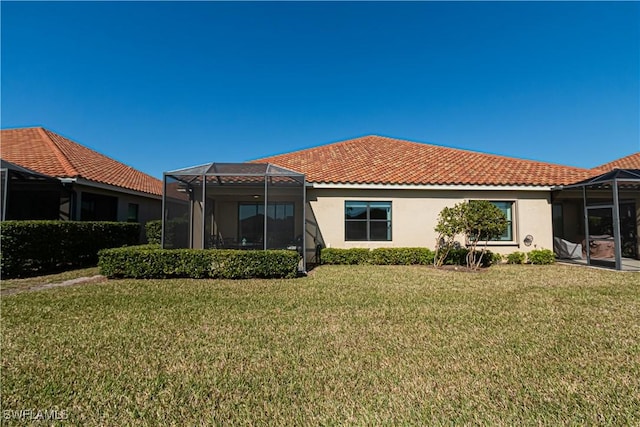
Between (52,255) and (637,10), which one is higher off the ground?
(637,10)

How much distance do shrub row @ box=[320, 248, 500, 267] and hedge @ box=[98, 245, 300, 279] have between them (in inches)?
126

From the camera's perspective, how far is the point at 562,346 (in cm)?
375

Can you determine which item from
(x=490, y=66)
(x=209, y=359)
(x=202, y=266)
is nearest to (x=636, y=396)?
(x=209, y=359)

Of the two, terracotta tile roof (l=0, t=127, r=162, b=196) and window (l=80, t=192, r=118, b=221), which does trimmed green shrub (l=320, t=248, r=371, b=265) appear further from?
window (l=80, t=192, r=118, b=221)

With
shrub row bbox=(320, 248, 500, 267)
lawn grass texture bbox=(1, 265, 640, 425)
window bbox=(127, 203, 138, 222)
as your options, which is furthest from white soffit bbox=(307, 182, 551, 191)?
window bbox=(127, 203, 138, 222)

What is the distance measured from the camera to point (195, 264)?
8.12m

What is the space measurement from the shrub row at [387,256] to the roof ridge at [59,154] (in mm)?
10378

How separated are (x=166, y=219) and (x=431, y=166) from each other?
11.6m

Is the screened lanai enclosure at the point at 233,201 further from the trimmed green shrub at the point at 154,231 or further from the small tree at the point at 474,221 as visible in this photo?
the small tree at the point at 474,221

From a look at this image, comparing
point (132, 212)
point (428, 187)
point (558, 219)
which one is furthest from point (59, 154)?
point (558, 219)

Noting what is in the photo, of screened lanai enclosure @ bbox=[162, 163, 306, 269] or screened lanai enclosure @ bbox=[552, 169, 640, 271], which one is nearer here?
screened lanai enclosure @ bbox=[162, 163, 306, 269]

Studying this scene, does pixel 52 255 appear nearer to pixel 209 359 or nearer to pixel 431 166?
pixel 209 359

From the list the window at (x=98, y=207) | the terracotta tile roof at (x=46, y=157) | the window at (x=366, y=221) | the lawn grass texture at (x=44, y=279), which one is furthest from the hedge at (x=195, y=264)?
the window at (x=98, y=207)

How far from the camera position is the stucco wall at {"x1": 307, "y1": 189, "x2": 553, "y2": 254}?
39.4 feet
